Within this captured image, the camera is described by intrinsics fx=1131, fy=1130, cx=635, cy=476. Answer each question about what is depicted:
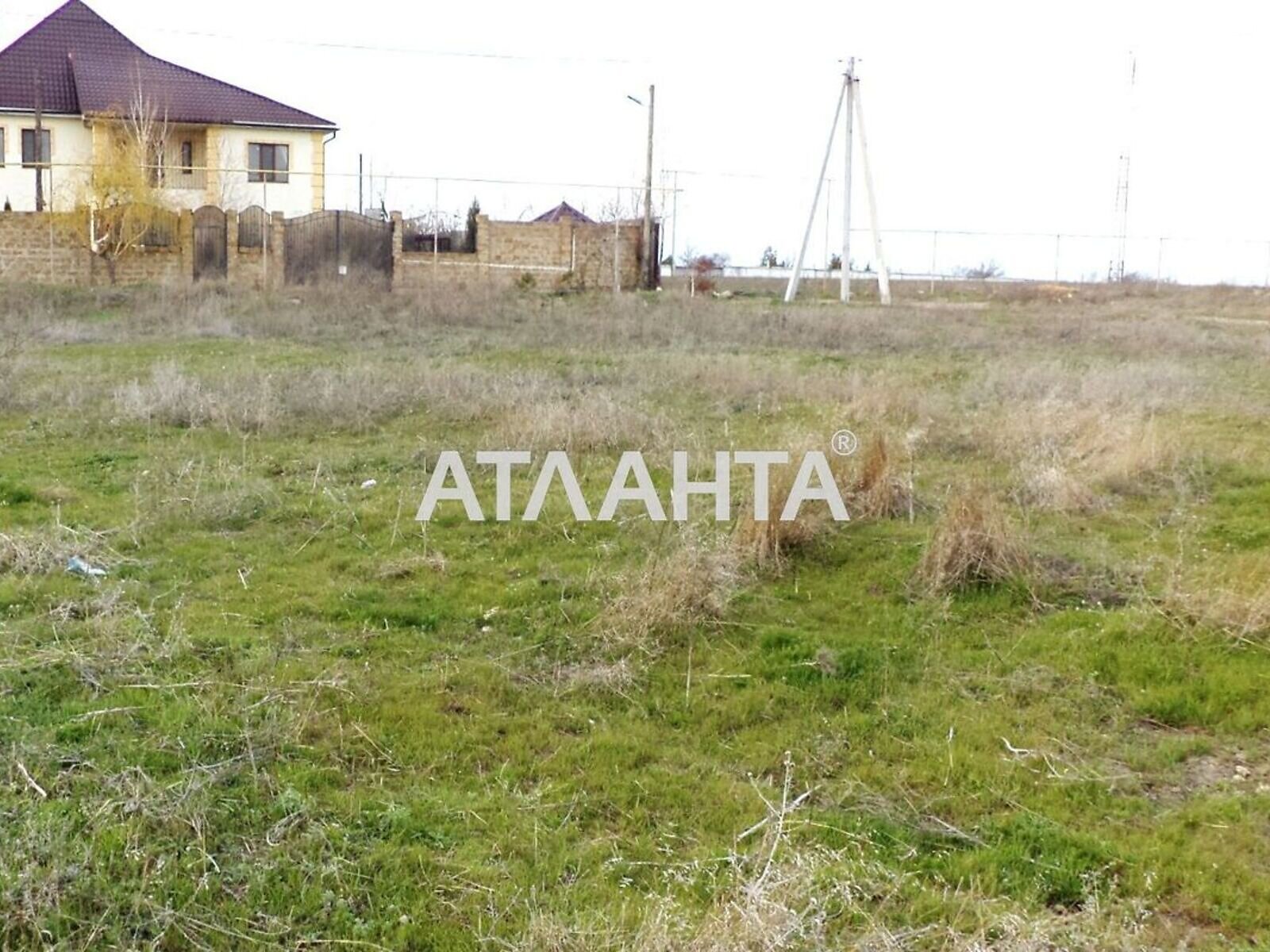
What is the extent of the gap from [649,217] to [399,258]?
5.45 m

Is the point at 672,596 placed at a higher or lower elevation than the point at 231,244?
lower

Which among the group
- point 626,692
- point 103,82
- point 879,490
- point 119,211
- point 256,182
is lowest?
point 626,692

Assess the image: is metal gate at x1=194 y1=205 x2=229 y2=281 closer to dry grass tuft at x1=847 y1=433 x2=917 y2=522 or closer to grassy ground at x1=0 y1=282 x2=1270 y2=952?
grassy ground at x1=0 y1=282 x2=1270 y2=952

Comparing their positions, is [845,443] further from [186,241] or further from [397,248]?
[186,241]

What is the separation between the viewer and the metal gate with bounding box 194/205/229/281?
23.4 m

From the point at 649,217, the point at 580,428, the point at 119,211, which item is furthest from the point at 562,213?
the point at 580,428

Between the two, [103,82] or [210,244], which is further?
[103,82]

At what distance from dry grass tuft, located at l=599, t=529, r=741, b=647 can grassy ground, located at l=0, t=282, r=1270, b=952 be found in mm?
17

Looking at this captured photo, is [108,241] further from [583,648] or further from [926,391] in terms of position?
[583,648]

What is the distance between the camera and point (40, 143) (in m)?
26.6

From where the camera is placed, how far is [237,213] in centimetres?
2342

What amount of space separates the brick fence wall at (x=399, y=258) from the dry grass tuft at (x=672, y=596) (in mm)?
18241

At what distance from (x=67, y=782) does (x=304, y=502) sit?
11.1 feet

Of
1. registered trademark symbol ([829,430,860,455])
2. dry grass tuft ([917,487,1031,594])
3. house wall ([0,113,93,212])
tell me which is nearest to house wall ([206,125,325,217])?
house wall ([0,113,93,212])
